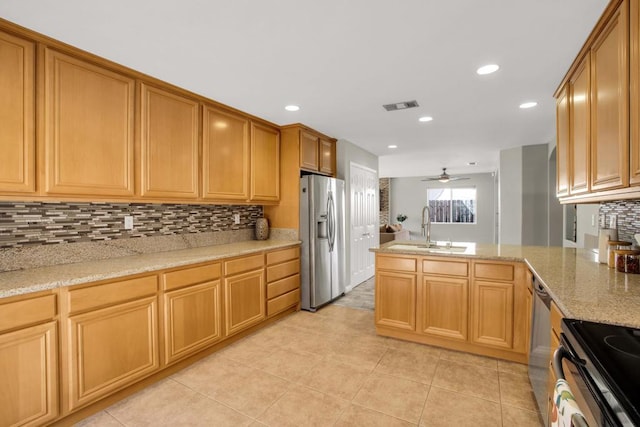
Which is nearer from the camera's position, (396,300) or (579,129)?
(579,129)

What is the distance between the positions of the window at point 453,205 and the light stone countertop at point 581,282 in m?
7.57

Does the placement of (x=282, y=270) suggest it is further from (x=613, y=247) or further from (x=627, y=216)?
(x=627, y=216)

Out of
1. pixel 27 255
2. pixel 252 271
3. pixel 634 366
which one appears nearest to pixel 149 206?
pixel 27 255

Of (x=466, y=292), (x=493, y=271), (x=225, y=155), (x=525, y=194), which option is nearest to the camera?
(x=493, y=271)

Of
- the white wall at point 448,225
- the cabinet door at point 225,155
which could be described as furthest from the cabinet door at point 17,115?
the white wall at point 448,225

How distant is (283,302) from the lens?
368 centimetres

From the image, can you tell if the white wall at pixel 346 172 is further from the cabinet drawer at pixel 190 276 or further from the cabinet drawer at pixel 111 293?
the cabinet drawer at pixel 111 293

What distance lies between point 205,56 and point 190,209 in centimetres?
161

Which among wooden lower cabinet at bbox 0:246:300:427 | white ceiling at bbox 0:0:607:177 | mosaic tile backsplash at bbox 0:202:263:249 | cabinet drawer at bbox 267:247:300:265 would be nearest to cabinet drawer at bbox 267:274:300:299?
cabinet drawer at bbox 267:247:300:265

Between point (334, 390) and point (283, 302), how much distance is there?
5.15 ft

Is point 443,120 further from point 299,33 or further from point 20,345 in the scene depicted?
point 20,345

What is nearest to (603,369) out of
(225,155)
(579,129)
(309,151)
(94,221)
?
(579,129)

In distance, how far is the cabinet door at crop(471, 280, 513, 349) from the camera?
261 centimetres

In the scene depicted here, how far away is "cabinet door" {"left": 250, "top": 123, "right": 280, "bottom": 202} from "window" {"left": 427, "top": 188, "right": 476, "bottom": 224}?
7.39 metres
